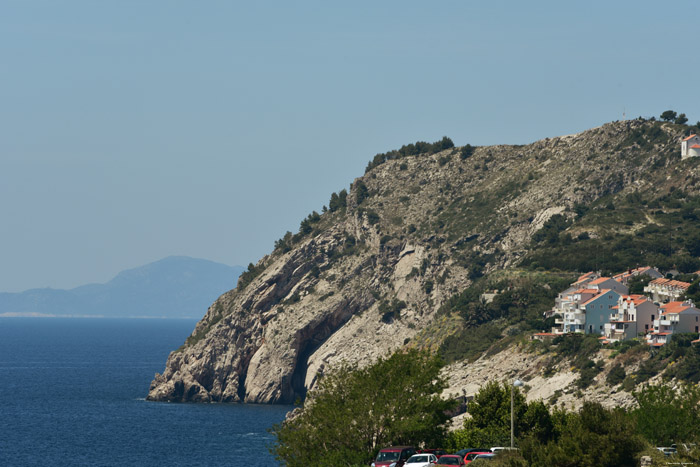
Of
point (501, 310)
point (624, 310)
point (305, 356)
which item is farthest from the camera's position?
point (305, 356)

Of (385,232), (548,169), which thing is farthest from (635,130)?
(385,232)

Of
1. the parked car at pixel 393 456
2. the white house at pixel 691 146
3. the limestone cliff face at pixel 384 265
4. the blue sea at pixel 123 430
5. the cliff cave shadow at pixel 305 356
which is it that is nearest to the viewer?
the parked car at pixel 393 456

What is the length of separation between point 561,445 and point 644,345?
59360 millimetres

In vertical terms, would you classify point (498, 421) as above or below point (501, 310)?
below

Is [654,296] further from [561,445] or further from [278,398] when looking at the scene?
[561,445]

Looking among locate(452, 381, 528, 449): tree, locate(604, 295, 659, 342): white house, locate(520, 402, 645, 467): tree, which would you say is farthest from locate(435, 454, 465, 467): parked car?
locate(604, 295, 659, 342): white house

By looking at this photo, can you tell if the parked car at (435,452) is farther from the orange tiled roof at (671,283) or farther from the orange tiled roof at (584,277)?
the orange tiled roof at (584,277)

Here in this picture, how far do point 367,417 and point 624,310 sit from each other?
202ft

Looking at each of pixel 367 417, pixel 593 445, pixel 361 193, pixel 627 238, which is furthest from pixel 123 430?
pixel 593 445

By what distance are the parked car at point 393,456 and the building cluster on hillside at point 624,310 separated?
195 ft

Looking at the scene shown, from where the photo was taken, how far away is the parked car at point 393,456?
63.3 m

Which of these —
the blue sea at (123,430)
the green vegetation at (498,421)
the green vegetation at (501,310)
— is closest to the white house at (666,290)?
the green vegetation at (501,310)

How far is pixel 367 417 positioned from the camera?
7219 cm

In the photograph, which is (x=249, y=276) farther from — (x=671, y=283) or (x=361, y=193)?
(x=671, y=283)
